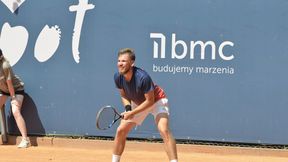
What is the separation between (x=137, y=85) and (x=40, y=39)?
3424 millimetres

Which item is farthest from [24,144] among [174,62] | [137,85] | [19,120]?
[137,85]

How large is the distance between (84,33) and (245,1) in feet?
7.72

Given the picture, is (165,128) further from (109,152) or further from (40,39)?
(40,39)

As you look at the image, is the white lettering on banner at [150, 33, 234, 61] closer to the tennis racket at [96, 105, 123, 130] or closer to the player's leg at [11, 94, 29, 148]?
the player's leg at [11, 94, 29, 148]

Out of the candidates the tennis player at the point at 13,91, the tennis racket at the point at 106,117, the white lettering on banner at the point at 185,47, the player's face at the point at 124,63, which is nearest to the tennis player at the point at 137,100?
the player's face at the point at 124,63

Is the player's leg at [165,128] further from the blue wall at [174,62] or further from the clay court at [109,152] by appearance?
the blue wall at [174,62]

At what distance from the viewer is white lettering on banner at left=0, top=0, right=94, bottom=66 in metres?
9.85

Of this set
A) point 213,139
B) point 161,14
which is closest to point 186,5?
point 161,14

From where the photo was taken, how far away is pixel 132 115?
6988 mm

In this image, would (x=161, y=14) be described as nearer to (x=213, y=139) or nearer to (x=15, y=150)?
(x=213, y=139)

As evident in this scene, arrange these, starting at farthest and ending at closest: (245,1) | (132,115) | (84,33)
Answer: (84,33)
(245,1)
(132,115)

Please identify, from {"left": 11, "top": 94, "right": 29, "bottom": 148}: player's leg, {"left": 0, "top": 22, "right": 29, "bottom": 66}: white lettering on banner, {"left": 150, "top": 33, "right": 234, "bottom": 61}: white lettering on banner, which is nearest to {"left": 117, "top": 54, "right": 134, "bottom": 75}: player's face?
{"left": 150, "top": 33, "right": 234, "bottom": 61}: white lettering on banner

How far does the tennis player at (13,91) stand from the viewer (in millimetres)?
9656

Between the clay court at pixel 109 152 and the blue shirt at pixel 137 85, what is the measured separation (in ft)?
5.95
